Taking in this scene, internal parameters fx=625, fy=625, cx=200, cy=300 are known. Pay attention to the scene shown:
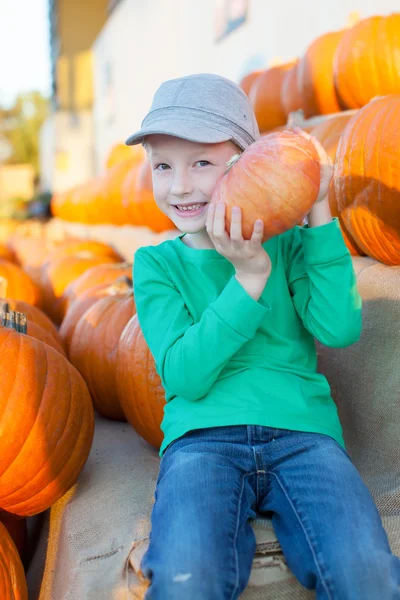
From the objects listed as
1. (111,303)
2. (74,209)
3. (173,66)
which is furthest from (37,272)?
(173,66)

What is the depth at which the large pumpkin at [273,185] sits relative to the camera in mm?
1307

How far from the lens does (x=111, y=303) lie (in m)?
2.78

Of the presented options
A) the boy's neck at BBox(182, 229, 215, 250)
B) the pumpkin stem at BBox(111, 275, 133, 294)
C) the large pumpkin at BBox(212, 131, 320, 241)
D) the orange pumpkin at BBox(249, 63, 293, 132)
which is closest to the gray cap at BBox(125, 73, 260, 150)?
the large pumpkin at BBox(212, 131, 320, 241)

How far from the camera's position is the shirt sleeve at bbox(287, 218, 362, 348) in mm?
1480

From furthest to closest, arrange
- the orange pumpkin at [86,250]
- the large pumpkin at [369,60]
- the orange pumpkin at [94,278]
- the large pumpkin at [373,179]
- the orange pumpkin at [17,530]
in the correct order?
1. the orange pumpkin at [86,250]
2. the orange pumpkin at [94,278]
3. the large pumpkin at [369,60]
4. the orange pumpkin at [17,530]
5. the large pumpkin at [373,179]

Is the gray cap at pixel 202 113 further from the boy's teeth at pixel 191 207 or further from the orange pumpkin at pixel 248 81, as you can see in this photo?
the orange pumpkin at pixel 248 81

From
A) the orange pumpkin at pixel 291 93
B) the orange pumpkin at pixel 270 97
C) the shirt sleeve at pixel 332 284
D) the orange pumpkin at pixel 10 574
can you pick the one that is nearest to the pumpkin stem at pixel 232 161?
the shirt sleeve at pixel 332 284

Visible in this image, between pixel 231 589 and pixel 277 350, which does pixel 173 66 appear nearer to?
pixel 277 350

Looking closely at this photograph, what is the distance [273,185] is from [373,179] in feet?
2.27

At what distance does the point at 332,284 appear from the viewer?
148cm

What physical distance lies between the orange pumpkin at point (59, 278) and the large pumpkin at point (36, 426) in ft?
6.75

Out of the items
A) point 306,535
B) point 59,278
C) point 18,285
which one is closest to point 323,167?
point 306,535

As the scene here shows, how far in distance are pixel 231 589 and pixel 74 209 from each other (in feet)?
23.4

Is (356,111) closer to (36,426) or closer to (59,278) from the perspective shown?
(36,426)
